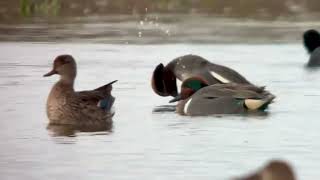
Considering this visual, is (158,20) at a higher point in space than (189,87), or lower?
lower

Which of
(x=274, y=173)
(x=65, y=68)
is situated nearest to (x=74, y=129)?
(x=65, y=68)

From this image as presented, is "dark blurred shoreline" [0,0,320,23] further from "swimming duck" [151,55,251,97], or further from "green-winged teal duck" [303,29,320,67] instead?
"swimming duck" [151,55,251,97]

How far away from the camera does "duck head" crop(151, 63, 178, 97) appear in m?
11.1

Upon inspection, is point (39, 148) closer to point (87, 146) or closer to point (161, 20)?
point (87, 146)

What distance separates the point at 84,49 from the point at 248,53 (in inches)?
80.6

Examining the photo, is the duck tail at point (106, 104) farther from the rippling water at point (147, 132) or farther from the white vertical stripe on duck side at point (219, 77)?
the white vertical stripe on duck side at point (219, 77)

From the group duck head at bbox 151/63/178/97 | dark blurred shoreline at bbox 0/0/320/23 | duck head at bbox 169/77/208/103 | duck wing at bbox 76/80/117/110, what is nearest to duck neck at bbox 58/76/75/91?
duck wing at bbox 76/80/117/110

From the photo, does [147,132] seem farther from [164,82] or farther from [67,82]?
[164,82]

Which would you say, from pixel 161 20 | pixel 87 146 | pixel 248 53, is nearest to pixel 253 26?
pixel 161 20

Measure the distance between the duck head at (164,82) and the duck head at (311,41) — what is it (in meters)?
4.06

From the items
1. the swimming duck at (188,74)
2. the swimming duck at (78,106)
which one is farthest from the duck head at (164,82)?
the swimming duck at (78,106)

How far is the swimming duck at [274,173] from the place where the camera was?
9.85 ft

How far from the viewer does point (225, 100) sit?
9.91 metres

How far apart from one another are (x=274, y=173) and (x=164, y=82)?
8207 mm
